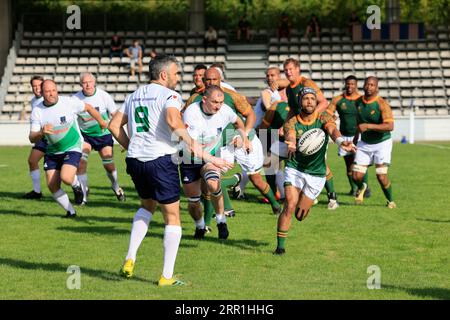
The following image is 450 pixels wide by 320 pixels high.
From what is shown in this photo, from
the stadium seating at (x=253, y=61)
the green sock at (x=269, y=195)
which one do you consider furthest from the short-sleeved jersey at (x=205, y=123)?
the stadium seating at (x=253, y=61)

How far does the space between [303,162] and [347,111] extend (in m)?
5.78

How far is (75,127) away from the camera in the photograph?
13.0 metres

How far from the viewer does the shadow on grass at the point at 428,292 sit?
24.1 feet

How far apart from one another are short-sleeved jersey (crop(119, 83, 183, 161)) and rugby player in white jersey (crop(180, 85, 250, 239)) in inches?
96.4

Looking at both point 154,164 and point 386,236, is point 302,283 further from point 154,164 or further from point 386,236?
point 386,236

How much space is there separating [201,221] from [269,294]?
11.8 ft

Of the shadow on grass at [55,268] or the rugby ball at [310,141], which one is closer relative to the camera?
the shadow on grass at [55,268]

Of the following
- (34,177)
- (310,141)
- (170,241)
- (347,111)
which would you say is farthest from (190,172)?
(34,177)

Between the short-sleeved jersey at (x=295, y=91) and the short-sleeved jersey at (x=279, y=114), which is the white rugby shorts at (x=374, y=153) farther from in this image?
the short-sleeved jersey at (x=295, y=91)

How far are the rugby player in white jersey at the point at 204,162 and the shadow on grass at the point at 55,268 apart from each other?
2269 millimetres

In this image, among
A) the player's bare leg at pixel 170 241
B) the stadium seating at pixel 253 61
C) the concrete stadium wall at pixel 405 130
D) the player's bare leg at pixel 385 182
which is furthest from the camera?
the stadium seating at pixel 253 61

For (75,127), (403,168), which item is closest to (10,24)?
(403,168)

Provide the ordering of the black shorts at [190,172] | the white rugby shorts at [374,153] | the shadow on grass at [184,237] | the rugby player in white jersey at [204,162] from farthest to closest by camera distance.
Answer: the white rugby shorts at [374,153]
the black shorts at [190,172]
the rugby player in white jersey at [204,162]
the shadow on grass at [184,237]

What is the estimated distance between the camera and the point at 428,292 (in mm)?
7543
